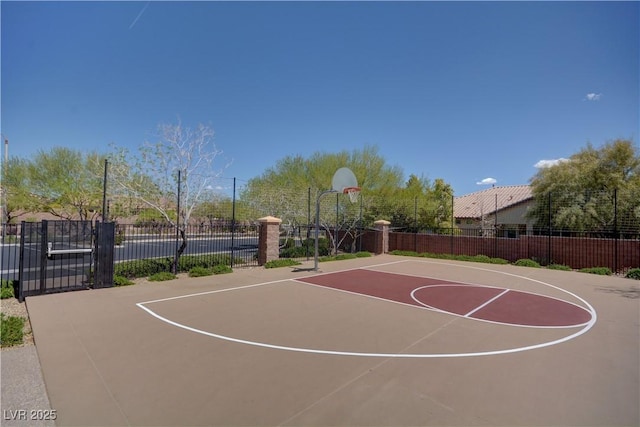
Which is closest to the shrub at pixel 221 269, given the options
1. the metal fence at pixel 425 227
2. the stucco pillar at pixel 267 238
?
the metal fence at pixel 425 227

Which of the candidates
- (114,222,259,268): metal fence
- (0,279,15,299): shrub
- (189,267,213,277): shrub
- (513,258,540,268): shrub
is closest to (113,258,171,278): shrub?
(114,222,259,268): metal fence

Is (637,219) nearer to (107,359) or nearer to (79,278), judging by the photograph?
(107,359)

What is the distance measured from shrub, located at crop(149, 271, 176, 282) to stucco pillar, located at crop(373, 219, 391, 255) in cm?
1236

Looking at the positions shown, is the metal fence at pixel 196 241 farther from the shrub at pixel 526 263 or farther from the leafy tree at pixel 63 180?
the shrub at pixel 526 263

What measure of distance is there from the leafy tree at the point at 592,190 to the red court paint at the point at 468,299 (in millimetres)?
8502

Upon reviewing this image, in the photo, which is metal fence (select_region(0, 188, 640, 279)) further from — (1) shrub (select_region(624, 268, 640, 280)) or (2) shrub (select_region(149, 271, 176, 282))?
(1) shrub (select_region(624, 268, 640, 280))

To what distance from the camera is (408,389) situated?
373 cm

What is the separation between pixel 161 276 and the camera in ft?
33.8

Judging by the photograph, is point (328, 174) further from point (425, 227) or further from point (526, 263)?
point (526, 263)

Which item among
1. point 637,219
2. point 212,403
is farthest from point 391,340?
point 637,219

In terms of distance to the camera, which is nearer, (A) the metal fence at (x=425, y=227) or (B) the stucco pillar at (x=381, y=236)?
(A) the metal fence at (x=425, y=227)

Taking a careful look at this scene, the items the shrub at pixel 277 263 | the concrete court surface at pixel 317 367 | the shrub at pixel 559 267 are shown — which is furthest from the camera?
the shrub at pixel 559 267

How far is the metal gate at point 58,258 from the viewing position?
787 centimetres

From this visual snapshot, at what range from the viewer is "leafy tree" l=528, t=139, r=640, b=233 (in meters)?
14.6
